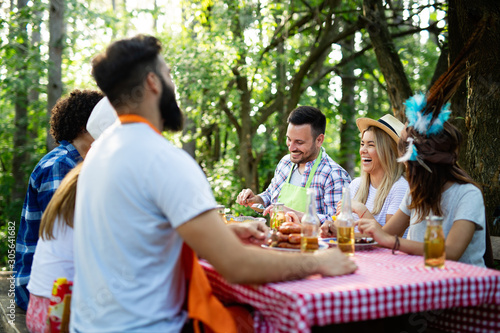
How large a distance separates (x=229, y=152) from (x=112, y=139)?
9.06 metres

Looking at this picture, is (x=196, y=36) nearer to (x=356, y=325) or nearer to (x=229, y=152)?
(x=229, y=152)

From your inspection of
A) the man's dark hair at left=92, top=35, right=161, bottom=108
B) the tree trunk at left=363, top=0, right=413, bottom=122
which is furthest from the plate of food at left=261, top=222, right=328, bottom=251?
the tree trunk at left=363, top=0, right=413, bottom=122

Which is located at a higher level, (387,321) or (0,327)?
(387,321)

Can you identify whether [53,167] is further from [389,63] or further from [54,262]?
[389,63]

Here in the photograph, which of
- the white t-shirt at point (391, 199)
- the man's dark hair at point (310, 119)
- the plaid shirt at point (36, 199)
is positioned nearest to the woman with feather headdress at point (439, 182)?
the white t-shirt at point (391, 199)

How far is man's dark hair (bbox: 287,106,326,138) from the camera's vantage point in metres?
4.54

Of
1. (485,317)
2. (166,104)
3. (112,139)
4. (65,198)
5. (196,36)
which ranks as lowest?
(485,317)

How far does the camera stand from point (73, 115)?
3428 millimetres

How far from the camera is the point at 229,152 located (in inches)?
436

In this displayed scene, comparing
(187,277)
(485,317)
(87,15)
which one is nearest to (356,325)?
(485,317)

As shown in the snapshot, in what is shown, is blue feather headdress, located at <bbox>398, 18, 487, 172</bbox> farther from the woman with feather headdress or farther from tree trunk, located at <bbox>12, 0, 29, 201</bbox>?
tree trunk, located at <bbox>12, 0, 29, 201</bbox>

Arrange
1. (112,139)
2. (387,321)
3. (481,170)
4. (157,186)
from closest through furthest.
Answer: (157,186)
(112,139)
(387,321)
(481,170)

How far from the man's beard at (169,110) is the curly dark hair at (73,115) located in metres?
1.43

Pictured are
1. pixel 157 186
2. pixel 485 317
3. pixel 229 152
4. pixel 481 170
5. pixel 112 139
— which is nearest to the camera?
pixel 157 186
